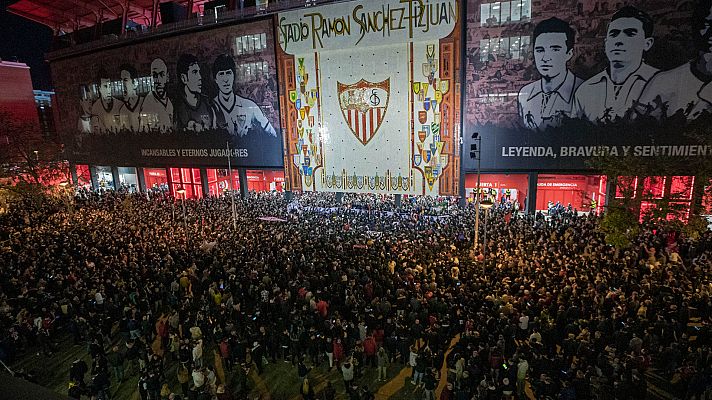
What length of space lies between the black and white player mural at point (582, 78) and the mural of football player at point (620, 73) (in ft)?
0.18

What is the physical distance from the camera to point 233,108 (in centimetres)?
3356

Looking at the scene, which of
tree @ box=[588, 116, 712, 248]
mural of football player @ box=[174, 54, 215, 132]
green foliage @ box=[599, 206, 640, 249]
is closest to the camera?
tree @ box=[588, 116, 712, 248]

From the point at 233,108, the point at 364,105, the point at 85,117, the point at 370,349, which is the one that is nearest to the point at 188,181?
the point at 233,108

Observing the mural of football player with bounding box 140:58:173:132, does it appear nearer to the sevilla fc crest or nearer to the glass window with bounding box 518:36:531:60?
the sevilla fc crest

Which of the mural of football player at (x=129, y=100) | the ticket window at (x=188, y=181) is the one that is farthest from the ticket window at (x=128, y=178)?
the ticket window at (x=188, y=181)

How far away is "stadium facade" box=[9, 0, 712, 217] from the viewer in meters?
22.8

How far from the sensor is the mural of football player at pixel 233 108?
3288 cm

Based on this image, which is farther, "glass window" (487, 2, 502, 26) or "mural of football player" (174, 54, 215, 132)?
"mural of football player" (174, 54, 215, 132)

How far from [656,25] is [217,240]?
2871cm

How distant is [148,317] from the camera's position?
11844mm

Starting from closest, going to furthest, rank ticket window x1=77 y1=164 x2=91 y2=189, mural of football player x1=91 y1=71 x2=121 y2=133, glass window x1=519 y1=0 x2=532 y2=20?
glass window x1=519 y1=0 x2=532 y2=20 → mural of football player x1=91 y1=71 x2=121 y2=133 → ticket window x1=77 y1=164 x2=91 y2=189

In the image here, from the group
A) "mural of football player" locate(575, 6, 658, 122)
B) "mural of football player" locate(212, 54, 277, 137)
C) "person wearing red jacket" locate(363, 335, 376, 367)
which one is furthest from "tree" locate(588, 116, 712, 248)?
"mural of football player" locate(212, 54, 277, 137)

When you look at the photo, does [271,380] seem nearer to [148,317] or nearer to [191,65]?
[148,317]

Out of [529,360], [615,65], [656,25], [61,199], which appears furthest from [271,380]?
[61,199]
